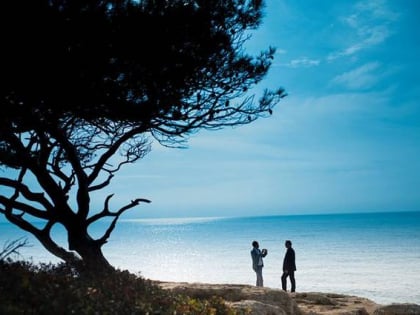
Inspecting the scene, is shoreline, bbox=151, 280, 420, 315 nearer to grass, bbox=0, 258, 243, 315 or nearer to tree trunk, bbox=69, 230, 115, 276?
grass, bbox=0, 258, 243, 315

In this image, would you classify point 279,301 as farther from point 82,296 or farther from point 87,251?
point 82,296

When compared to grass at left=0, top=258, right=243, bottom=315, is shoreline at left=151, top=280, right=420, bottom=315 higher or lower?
lower

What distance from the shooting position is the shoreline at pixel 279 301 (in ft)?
31.8

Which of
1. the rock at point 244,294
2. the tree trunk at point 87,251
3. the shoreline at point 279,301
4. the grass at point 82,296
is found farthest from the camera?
the rock at point 244,294

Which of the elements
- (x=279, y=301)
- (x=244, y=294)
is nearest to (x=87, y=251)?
(x=244, y=294)

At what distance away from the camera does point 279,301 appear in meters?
10.8

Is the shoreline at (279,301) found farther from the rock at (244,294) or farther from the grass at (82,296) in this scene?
the grass at (82,296)

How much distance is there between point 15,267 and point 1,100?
8.52 ft

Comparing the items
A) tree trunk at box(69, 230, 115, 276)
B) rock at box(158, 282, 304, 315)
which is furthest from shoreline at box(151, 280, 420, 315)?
tree trunk at box(69, 230, 115, 276)

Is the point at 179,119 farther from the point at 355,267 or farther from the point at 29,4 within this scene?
the point at 355,267

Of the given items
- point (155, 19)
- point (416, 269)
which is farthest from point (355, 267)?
point (155, 19)

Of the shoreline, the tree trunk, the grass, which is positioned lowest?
the shoreline

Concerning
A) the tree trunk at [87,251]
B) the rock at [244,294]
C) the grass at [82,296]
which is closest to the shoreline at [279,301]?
the rock at [244,294]

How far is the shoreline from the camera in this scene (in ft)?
31.8
